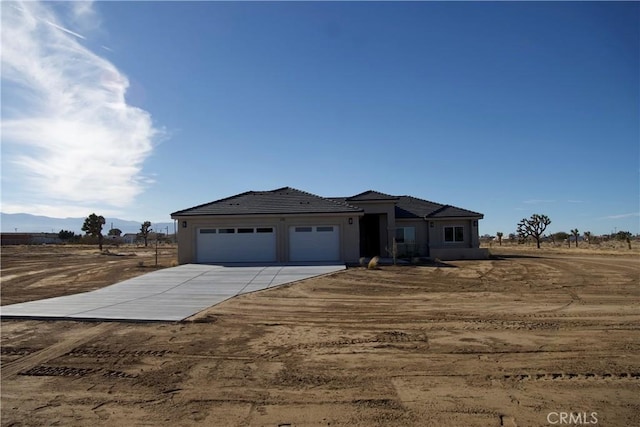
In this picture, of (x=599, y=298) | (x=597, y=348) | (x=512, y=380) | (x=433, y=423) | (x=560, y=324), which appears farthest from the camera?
(x=599, y=298)

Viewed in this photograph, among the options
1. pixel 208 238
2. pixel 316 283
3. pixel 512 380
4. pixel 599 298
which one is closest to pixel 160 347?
pixel 512 380

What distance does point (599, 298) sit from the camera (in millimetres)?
12328

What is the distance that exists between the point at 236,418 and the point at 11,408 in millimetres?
2890

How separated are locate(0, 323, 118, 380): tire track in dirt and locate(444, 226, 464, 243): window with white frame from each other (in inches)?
922

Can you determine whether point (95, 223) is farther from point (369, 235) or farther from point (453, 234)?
point (453, 234)

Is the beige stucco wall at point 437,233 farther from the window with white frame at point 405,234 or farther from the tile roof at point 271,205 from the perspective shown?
the tile roof at point 271,205

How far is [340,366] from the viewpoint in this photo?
6.64 m

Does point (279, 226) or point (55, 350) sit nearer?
point (55, 350)

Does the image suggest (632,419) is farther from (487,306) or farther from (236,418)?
(487,306)

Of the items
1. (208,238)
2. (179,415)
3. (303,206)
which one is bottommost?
(179,415)

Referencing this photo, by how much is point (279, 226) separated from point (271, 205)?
1.76 meters

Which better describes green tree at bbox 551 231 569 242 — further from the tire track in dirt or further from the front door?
the tire track in dirt

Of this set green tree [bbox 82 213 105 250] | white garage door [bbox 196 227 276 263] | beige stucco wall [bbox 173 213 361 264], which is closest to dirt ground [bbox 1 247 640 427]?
beige stucco wall [bbox 173 213 361 264]

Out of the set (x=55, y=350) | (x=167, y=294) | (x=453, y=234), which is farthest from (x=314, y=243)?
(x=55, y=350)
